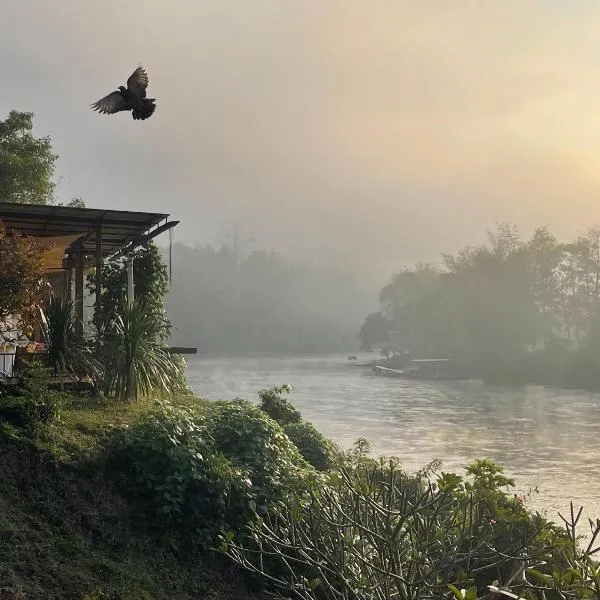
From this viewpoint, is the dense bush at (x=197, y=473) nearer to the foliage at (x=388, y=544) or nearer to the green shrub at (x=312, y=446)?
the foliage at (x=388, y=544)

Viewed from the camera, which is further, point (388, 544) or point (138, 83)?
point (138, 83)

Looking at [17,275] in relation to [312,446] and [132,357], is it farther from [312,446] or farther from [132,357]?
[312,446]

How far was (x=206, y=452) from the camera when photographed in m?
4.75

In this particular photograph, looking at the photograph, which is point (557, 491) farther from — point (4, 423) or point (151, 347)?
point (4, 423)

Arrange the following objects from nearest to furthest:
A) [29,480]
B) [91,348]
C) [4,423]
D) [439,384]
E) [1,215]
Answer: [29,480]
[4,423]
[91,348]
[1,215]
[439,384]

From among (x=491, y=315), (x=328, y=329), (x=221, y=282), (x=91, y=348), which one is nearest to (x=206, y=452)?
(x=91, y=348)

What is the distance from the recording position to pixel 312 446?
7641mm

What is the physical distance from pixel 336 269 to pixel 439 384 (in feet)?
228

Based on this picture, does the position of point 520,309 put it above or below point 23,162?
below

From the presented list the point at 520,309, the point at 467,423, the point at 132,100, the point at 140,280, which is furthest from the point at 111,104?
the point at 520,309

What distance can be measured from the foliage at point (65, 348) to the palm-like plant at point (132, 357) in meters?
0.17

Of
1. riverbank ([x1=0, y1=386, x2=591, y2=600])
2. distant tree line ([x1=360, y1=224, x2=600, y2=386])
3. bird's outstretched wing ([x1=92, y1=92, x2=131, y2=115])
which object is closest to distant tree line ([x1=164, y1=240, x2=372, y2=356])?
distant tree line ([x1=360, y1=224, x2=600, y2=386])

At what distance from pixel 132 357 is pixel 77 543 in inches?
115

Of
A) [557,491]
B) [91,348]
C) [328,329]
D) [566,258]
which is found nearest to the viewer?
[91,348]
